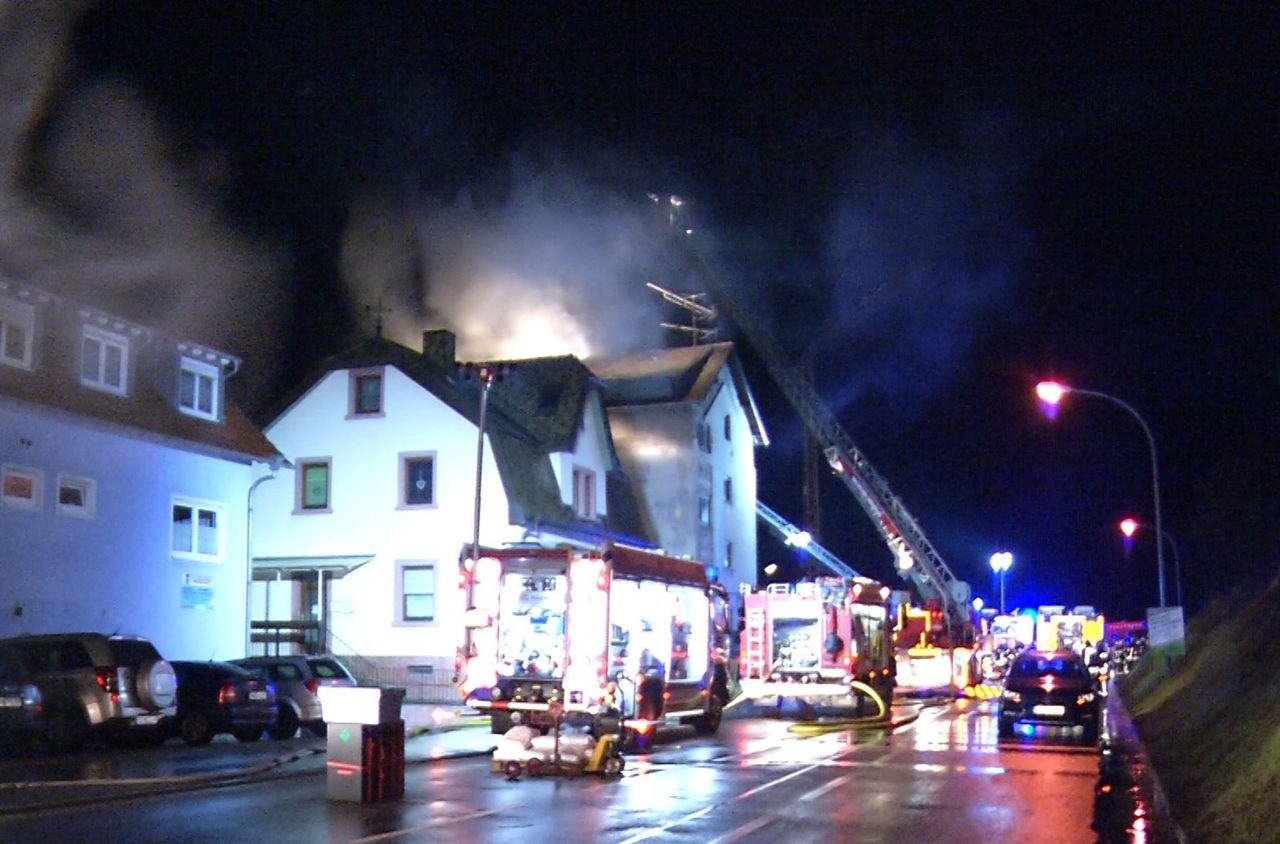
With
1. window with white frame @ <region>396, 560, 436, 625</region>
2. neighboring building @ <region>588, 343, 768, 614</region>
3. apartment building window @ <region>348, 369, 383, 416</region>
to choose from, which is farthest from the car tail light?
neighboring building @ <region>588, 343, 768, 614</region>

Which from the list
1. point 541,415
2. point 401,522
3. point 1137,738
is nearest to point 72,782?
point 1137,738

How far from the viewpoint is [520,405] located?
38.6 meters

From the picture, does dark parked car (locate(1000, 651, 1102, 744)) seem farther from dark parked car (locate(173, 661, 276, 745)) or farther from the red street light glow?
dark parked car (locate(173, 661, 276, 745))

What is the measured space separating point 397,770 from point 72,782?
11.5ft

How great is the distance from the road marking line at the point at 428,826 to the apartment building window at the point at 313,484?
23.0 meters

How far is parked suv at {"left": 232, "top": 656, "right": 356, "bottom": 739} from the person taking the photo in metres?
22.3

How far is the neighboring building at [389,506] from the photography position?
108ft

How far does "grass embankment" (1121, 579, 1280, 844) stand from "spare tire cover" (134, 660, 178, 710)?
13.1 metres

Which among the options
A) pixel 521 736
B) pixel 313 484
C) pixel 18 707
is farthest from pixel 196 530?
pixel 521 736

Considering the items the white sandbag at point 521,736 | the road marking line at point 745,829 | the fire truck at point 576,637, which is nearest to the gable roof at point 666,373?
the fire truck at point 576,637

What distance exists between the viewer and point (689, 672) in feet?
77.4

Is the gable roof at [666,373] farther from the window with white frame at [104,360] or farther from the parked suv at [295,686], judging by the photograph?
the parked suv at [295,686]

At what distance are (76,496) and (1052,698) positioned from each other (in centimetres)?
1698

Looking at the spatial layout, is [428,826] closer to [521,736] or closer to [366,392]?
[521,736]
